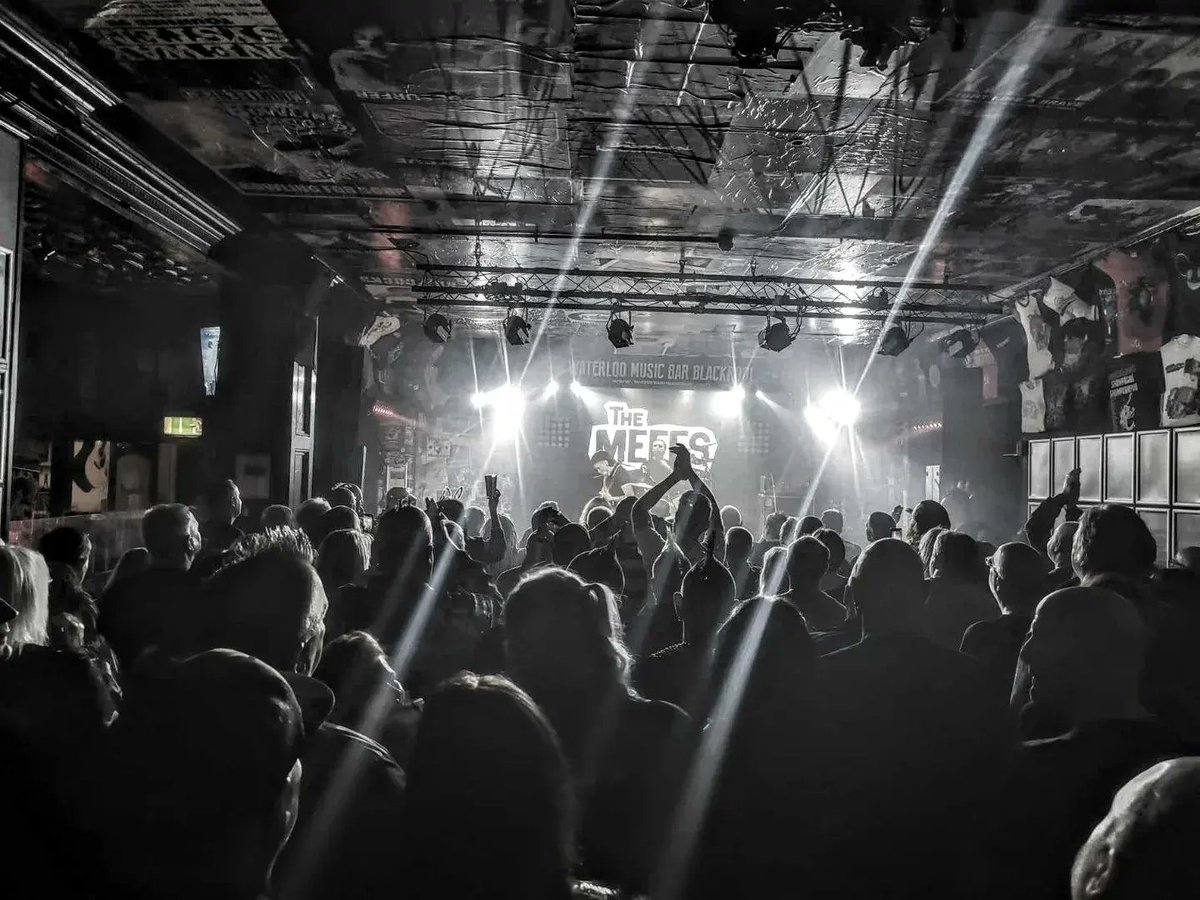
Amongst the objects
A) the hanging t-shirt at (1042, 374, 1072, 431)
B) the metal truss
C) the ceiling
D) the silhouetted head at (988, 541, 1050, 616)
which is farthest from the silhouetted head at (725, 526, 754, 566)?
the hanging t-shirt at (1042, 374, 1072, 431)

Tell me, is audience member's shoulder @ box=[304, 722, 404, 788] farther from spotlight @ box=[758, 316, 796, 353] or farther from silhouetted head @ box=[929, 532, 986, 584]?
spotlight @ box=[758, 316, 796, 353]

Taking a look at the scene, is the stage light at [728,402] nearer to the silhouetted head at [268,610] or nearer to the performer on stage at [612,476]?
the performer on stage at [612,476]

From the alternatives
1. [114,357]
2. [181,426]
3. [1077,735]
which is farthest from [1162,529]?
[114,357]

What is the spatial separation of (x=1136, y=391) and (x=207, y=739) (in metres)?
10.4

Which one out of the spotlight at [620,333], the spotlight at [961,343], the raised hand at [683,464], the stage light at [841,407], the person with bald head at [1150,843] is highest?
the spotlight at [961,343]

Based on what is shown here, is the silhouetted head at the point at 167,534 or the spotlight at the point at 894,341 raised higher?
the spotlight at the point at 894,341

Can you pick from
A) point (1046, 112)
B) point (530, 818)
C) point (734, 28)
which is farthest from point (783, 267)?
point (530, 818)

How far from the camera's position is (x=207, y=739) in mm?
1307

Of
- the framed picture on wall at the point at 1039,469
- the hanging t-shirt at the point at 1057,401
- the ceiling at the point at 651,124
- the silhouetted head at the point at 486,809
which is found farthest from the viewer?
the framed picture on wall at the point at 1039,469

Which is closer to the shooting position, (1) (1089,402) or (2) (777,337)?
(1) (1089,402)

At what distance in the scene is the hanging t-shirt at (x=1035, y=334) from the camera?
11.1m

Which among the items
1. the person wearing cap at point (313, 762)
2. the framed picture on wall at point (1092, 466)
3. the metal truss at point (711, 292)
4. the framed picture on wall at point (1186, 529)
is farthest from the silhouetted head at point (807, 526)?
the framed picture on wall at point (1092, 466)

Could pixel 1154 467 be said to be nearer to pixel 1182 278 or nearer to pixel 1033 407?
pixel 1182 278

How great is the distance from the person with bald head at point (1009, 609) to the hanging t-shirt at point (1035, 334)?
28.0 feet
